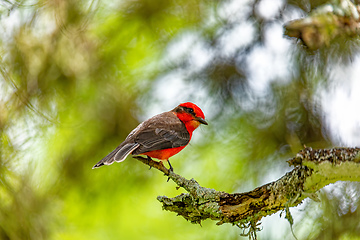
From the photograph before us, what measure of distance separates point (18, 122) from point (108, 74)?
959 mm

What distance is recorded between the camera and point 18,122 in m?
3.75

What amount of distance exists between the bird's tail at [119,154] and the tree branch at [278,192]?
0.52 meters

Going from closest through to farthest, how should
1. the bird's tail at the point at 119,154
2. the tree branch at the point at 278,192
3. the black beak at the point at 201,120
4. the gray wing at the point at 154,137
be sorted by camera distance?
the tree branch at the point at 278,192 < the bird's tail at the point at 119,154 < the gray wing at the point at 154,137 < the black beak at the point at 201,120

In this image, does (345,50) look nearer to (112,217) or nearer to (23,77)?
(112,217)

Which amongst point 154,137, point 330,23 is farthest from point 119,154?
point 330,23

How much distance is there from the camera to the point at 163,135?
11.0 ft

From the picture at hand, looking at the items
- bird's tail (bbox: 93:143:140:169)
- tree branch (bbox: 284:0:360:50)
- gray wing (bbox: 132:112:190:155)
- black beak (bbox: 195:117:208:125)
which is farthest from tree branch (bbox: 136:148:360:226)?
black beak (bbox: 195:117:208:125)

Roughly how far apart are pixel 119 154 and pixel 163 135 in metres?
0.59

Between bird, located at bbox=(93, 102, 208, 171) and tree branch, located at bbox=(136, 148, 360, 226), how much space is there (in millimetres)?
615

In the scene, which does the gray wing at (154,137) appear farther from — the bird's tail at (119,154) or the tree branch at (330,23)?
the tree branch at (330,23)

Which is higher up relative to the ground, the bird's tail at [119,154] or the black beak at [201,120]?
the black beak at [201,120]

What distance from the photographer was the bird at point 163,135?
297cm

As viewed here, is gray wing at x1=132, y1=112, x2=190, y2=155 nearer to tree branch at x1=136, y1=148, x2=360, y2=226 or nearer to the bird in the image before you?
the bird

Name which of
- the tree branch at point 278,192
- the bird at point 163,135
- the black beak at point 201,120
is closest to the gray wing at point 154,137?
the bird at point 163,135
